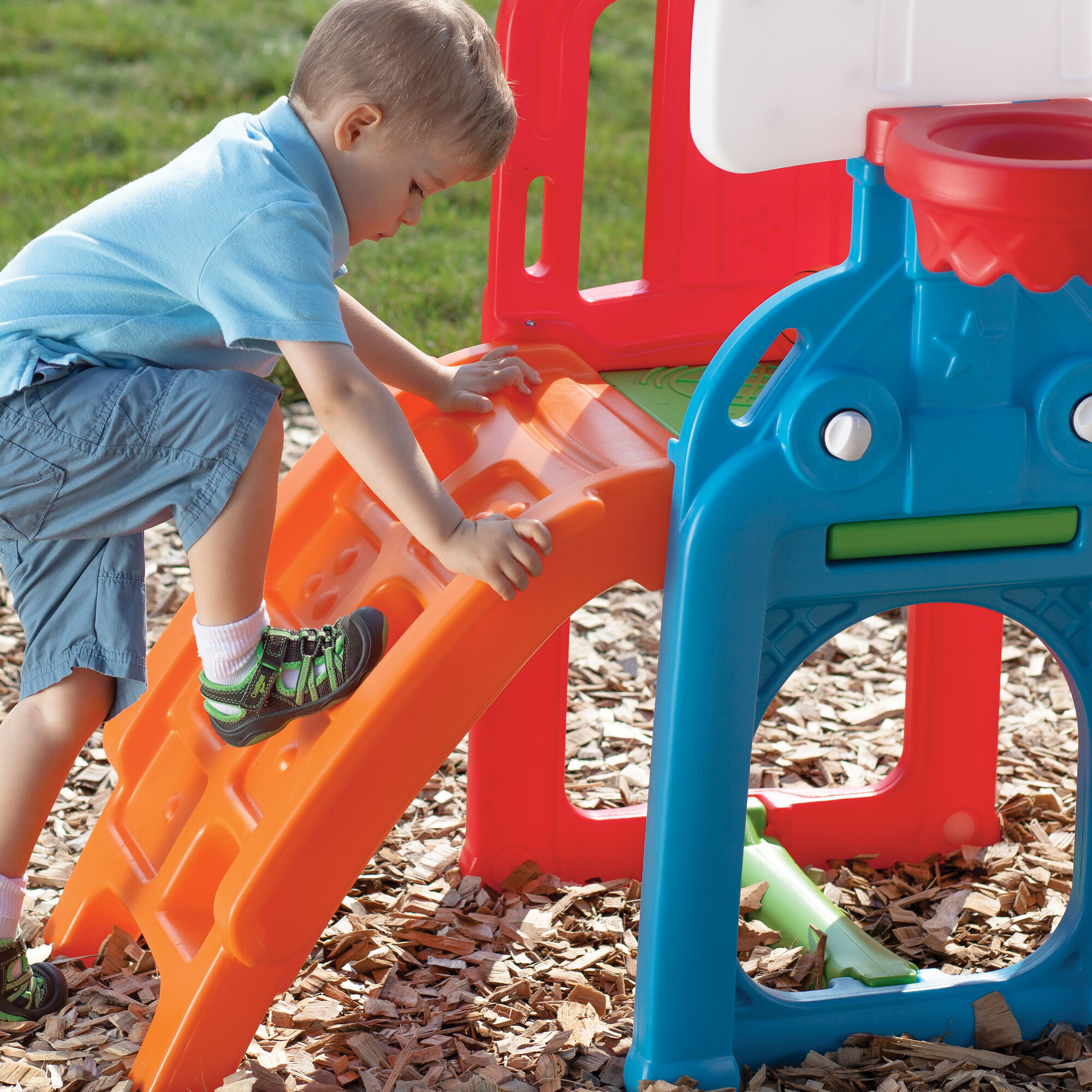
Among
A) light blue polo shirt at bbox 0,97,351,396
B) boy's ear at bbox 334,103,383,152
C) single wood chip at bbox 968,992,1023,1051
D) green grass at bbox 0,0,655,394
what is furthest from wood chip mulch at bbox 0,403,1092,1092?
green grass at bbox 0,0,655,394

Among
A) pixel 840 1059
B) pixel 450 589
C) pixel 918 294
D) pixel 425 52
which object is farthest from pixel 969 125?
pixel 840 1059

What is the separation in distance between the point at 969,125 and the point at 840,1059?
1397 mm

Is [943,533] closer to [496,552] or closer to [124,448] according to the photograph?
[496,552]

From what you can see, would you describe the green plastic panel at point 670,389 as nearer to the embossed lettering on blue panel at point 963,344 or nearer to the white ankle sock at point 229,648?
the embossed lettering on blue panel at point 963,344

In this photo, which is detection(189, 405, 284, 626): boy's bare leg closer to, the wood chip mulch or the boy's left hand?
the boy's left hand

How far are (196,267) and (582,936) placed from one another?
53.7 inches

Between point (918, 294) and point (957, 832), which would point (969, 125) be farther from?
point (957, 832)

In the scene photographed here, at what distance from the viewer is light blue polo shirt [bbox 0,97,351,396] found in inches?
77.0

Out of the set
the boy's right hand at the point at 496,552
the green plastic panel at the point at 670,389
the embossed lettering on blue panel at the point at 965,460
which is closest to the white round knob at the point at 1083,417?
the embossed lettering on blue panel at the point at 965,460

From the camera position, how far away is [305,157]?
2.06m

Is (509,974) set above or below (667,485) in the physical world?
below

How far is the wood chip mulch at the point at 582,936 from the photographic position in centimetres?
228

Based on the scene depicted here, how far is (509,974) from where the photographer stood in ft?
8.34

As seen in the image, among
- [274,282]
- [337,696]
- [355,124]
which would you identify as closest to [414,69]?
[355,124]
